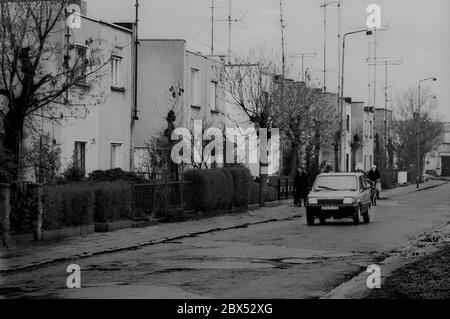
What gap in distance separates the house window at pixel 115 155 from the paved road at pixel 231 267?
9559 millimetres

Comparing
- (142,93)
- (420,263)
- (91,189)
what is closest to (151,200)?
(91,189)

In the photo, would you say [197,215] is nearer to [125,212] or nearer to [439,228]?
[125,212]

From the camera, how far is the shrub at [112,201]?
23297mm

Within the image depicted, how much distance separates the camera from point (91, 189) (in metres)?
22.7

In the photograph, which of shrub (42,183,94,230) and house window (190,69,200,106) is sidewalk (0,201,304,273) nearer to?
shrub (42,183,94,230)

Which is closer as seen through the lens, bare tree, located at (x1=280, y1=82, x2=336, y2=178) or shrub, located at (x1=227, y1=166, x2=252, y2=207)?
shrub, located at (x1=227, y1=166, x2=252, y2=207)

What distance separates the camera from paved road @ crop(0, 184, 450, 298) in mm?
12323

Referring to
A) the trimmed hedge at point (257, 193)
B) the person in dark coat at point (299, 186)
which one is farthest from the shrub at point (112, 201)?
the person in dark coat at point (299, 186)

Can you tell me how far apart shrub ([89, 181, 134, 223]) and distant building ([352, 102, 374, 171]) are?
59.4 m

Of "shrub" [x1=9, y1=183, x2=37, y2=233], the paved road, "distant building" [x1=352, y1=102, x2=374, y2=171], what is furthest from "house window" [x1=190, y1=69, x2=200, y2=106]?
"distant building" [x1=352, y1=102, x2=374, y2=171]

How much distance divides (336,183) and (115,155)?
361 inches

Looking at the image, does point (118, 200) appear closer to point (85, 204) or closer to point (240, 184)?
point (85, 204)

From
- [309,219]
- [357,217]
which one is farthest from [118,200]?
[357,217]

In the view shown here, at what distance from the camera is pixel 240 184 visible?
111ft
